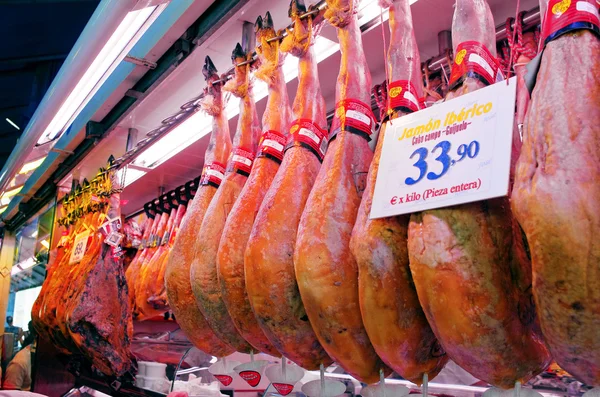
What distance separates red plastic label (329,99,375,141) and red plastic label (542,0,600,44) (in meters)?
0.58

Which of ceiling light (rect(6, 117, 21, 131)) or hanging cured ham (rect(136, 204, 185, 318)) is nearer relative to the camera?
hanging cured ham (rect(136, 204, 185, 318))

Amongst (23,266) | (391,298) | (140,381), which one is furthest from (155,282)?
(23,266)

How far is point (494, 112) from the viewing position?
3.34ft

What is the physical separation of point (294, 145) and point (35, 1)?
8410mm

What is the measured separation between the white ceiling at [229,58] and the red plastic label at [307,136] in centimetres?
91

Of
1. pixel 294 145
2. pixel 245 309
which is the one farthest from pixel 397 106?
pixel 245 309

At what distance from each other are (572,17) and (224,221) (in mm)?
1262

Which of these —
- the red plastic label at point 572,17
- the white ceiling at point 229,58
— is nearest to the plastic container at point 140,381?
the white ceiling at point 229,58

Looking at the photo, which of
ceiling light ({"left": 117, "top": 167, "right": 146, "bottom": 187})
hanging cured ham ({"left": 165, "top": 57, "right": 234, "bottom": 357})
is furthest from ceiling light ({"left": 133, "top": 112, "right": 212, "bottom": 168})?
hanging cured ham ({"left": 165, "top": 57, "right": 234, "bottom": 357})

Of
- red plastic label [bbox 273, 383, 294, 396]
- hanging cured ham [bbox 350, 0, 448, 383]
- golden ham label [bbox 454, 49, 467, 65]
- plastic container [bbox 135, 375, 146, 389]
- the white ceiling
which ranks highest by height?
the white ceiling

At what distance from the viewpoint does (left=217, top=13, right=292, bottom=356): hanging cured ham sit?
1.56m

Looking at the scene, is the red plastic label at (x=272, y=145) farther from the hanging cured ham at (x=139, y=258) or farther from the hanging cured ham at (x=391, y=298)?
the hanging cured ham at (x=139, y=258)

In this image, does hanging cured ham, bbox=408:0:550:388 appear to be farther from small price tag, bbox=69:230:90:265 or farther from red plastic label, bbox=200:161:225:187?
small price tag, bbox=69:230:90:265

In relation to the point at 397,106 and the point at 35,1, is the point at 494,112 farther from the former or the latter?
the point at 35,1
